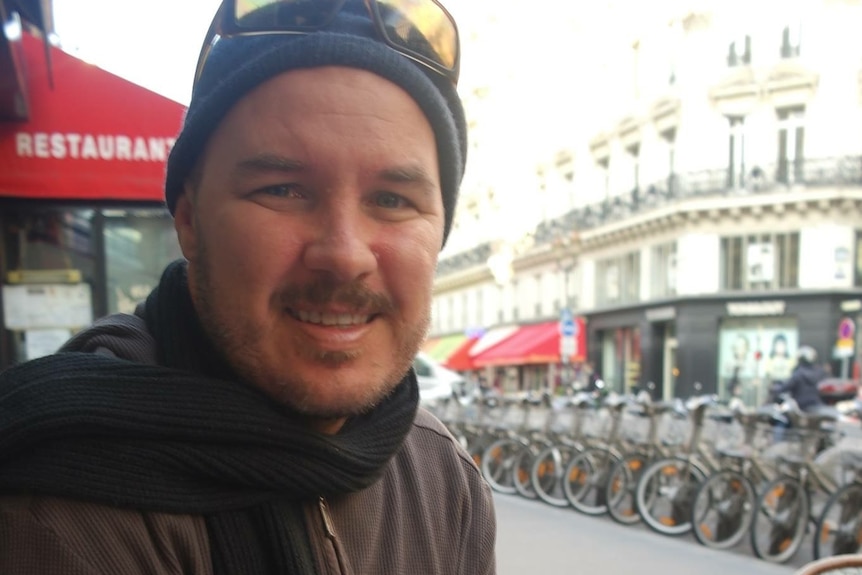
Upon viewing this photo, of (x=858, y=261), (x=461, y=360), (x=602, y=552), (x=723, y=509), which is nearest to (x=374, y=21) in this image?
(x=602, y=552)

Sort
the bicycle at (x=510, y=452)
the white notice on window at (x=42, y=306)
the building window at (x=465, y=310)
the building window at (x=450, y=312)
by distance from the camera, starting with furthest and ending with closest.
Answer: the building window at (x=450, y=312) → the building window at (x=465, y=310) → the bicycle at (x=510, y=452) → the white notice on window at (x=42, y=306)

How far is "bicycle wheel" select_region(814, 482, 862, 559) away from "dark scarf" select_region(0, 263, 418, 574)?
5.65 metres

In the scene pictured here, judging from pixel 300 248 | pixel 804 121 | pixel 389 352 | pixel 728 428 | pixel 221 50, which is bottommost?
pixel 728 428

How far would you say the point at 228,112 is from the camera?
3.59 feet

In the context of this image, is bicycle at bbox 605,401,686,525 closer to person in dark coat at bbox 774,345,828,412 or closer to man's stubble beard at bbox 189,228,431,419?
person in dark coat at bbox 774,345,828,412

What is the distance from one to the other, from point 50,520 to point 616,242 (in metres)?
27.3

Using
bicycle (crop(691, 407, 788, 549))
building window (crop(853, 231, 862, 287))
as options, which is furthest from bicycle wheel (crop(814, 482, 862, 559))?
building window (crop(853, 231, 862, 287))

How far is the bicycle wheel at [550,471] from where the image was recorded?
804 cm

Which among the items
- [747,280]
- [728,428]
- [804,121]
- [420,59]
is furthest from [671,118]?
[420,59]

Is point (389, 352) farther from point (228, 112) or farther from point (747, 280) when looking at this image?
point (747, 280)

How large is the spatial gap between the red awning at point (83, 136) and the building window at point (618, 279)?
2422 centimetres

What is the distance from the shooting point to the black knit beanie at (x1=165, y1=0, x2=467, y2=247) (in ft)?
3.52

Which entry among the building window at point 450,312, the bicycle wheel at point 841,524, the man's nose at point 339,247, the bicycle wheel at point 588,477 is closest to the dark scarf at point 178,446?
the man's nose at point 339,247

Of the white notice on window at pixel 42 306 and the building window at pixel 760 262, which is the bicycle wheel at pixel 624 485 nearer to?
the white notice on window at pixel 42 306
